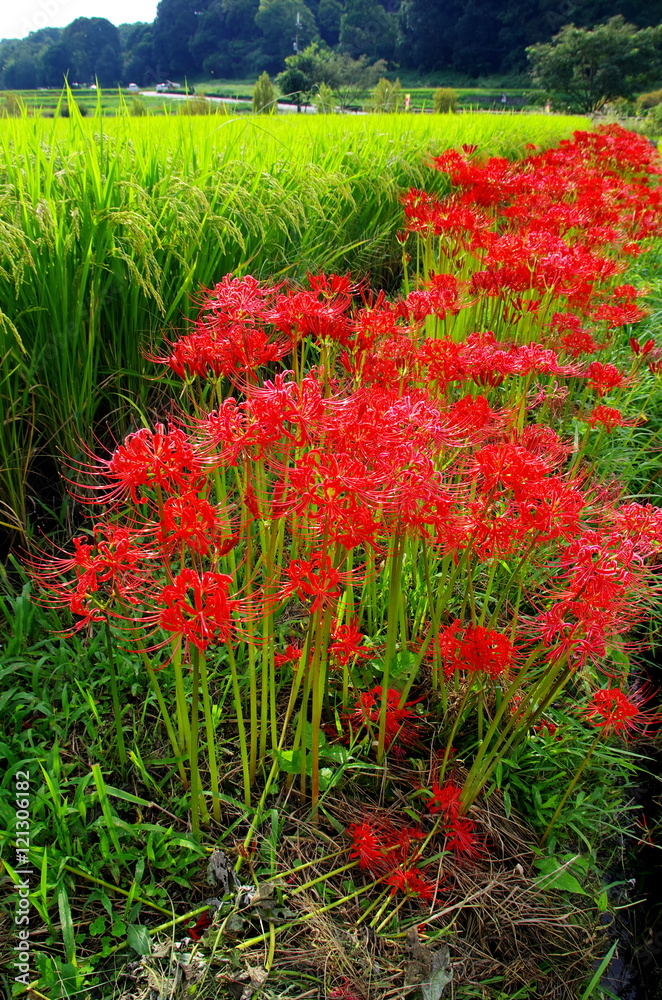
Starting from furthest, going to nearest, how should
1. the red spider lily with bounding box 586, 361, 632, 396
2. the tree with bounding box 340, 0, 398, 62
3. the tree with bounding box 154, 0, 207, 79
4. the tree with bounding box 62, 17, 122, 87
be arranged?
the tree with bounding box 340, 0, 398, 62
the tree with bounding box 154, 0, 207, 79
the tree with bounding box 62, 17, 122, 87
the red spider lily with bounding box 586, 361, 632, 396

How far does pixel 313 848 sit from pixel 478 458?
1.05m

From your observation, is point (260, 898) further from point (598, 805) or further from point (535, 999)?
point (598, 805)

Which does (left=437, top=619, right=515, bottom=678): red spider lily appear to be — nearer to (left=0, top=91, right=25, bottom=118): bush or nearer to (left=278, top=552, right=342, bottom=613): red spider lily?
(left=278, top=552, right=342, bottom=613): red spider lily

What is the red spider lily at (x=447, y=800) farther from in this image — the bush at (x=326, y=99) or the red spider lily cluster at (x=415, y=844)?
the bush at (x=326, y=99)

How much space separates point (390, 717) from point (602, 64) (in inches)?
1675

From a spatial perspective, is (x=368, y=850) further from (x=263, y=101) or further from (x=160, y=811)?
(x=263, y=101)

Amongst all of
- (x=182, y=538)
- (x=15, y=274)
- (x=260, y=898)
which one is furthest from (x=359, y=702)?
(x=15, y=274)

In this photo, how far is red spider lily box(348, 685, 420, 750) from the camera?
1704 mm

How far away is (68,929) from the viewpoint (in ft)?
4.16

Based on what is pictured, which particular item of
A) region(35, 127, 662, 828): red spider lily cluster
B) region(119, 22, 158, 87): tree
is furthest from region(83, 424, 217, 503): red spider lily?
region(119, 22, 158, 87): tree

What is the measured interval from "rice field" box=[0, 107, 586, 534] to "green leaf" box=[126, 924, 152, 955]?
1320mm

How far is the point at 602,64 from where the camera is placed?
110 feet

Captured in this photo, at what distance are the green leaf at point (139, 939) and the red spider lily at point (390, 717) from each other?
699mm

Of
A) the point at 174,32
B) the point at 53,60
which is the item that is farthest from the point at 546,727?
the point at 174,32
